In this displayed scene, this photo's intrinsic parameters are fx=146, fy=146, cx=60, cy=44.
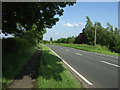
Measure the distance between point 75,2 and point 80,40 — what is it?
241ft

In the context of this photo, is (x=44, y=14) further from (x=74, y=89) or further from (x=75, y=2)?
(x=74, y=89)

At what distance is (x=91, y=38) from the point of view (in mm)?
73562

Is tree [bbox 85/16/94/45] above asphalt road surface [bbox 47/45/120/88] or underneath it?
above

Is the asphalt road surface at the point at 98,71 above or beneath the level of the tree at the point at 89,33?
beneath

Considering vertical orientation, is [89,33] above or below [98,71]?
above

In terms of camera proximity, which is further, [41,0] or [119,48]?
[119,48]

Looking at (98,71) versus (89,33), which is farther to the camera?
(89,33)

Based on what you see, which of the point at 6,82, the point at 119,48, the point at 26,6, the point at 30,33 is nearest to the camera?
the point at 6,82

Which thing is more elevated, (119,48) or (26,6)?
(26,6)

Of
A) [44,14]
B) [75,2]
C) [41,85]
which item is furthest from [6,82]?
[75,2]

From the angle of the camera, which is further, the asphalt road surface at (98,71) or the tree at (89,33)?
the tree at (89,33)

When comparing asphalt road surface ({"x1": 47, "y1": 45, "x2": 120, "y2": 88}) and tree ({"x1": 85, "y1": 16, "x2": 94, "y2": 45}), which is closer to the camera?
asphalt road surface ({"x1": 47, "y1": 45, "x2": 120, "y2": 88})

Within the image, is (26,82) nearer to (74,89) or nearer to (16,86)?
(16,86)

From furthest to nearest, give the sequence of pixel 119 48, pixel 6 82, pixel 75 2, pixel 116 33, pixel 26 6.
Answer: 1. pixel 116 33
2. pixel 119 48
3. pixel 75 2
4. pixel 26 6
5. pixel 6 82
